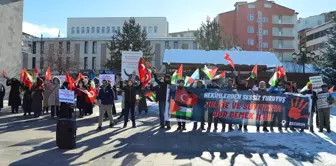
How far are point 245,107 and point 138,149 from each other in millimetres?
4683

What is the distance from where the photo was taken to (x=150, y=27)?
80812mm

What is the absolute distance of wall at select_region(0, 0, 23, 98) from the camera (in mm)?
25266

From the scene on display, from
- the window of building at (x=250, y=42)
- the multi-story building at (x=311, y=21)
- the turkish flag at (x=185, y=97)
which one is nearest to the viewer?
the turkish flag at (x=185, y=97)

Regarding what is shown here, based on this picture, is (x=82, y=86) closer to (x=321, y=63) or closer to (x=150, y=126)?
(x=150, y=126)

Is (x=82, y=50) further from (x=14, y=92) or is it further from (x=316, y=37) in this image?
(x=14, y=92)

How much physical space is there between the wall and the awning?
11.4 metres

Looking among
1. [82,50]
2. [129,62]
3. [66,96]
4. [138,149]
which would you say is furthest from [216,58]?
[82,50]

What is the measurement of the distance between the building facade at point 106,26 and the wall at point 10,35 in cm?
5399

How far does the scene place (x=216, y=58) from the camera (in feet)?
85.9

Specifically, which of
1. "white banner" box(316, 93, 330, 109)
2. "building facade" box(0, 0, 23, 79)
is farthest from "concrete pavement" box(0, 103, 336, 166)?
"building facade" box(0, 0, 23, 79)

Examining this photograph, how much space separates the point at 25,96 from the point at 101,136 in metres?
6.43

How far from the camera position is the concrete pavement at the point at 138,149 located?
24.8 ft

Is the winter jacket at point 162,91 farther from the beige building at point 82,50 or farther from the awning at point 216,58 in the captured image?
the beige building at point 82,50

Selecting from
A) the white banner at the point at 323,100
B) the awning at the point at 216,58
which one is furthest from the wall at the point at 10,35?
the white banner at the point at 323,100
